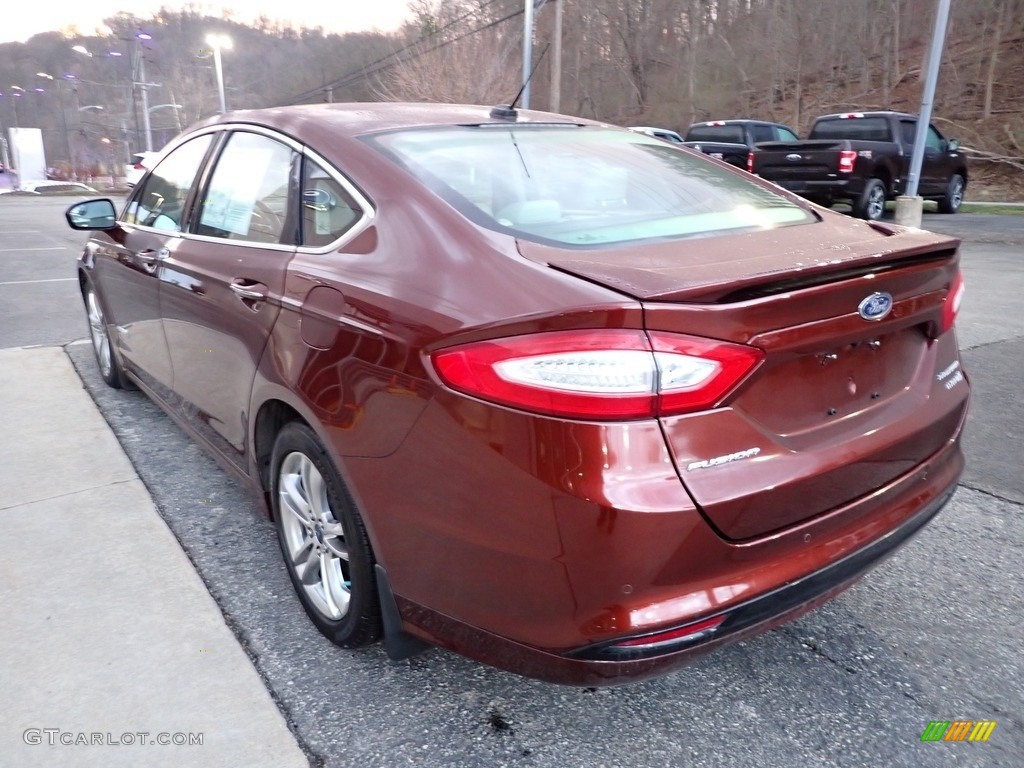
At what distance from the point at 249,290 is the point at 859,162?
1331 centimetres

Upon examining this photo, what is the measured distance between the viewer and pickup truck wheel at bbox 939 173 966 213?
16203 mm

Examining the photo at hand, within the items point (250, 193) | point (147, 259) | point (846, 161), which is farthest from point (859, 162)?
point (250, 193)

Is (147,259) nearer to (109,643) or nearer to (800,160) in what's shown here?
(109,643)

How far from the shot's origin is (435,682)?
2359mm

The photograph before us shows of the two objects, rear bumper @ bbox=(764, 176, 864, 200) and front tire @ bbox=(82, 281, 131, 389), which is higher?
rear bumper @ bbox=(764, 176, 864, 200)

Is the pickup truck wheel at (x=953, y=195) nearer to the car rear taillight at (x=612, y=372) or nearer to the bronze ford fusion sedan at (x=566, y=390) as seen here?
the bronze ford fusion sedan at (x=566, y=390)

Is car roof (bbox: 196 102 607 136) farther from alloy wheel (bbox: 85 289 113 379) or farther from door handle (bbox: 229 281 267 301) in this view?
alloy wheel (bbox: 85 289 113 379)

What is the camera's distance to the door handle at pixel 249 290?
2.53 metres

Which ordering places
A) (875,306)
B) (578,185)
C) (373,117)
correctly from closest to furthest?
(875,306) → (578,185) → (373,117)

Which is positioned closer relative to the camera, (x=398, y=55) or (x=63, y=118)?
(x=398, y=55)

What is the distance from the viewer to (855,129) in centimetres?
1530

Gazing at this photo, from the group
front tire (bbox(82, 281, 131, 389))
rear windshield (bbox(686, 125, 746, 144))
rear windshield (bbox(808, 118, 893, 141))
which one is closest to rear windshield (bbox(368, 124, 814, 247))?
front tire (bbox(82, 281, 131, 389))

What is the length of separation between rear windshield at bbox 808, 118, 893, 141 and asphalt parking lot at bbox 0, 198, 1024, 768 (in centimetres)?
1330

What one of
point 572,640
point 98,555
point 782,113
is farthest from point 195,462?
point 782,113
